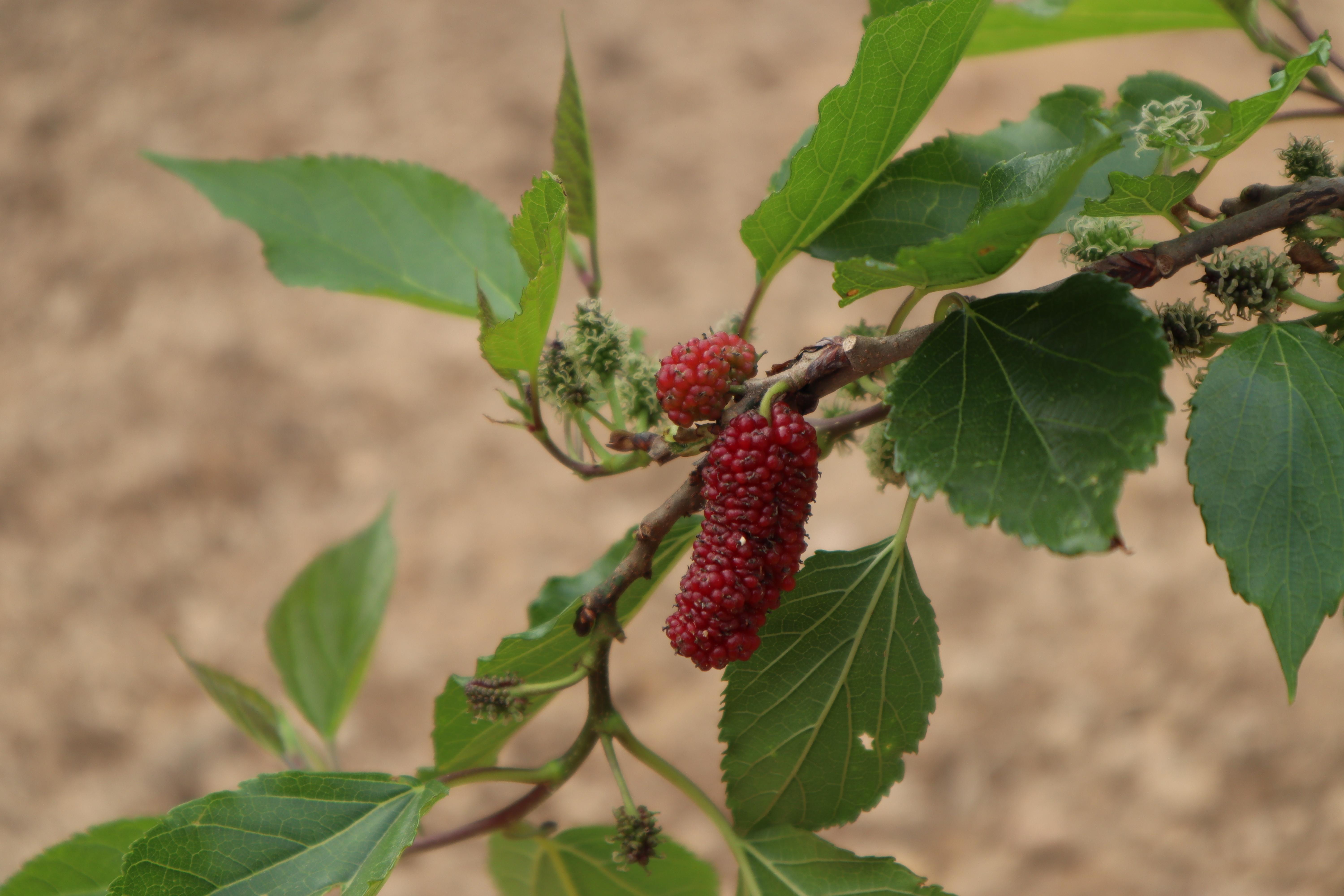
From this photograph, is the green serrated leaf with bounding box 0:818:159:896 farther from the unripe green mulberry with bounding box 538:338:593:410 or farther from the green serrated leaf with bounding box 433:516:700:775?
the unripe green mulberry with bounding box 538:338:593:410

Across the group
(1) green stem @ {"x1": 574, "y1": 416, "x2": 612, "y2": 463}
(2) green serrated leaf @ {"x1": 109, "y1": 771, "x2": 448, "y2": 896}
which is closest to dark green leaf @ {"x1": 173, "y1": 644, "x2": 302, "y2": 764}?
(2) green serrated leaf @ {"x1": 109, "y1": 771, "x2": 448, "y2": 896}

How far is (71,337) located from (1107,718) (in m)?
2.00

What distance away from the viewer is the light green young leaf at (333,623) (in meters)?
0.83

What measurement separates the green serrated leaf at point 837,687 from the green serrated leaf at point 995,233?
13 cm

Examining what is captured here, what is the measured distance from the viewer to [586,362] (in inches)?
18.0

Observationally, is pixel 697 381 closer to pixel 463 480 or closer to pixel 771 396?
pixel 771 396

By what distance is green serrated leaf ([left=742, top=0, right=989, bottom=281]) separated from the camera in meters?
0.39

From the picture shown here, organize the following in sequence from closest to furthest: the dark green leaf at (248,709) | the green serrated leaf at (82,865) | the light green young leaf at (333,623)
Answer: the green serrated leaf at (82,865) → the dark green leaf at (248,709) → the light green young leaf at (333,623)

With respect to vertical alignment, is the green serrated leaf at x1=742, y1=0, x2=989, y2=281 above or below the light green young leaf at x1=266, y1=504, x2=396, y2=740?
below

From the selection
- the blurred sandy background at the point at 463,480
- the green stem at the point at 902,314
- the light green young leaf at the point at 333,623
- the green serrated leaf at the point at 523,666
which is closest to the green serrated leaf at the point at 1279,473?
the green stem at the point at 902,314

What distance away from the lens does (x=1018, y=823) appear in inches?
56.6

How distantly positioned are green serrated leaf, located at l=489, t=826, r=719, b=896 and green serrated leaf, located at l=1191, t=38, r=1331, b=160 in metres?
0.44

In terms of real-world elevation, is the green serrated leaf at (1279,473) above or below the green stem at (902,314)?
below

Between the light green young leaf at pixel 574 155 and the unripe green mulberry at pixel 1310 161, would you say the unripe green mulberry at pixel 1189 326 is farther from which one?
the light green young leaf at pixel 574 155
